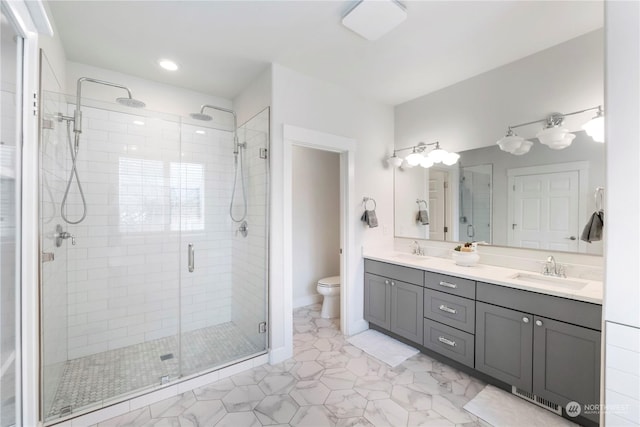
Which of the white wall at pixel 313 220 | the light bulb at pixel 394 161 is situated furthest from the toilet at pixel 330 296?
the light bulb at pixel 394 161

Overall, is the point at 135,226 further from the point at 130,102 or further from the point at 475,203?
the point at 475,203

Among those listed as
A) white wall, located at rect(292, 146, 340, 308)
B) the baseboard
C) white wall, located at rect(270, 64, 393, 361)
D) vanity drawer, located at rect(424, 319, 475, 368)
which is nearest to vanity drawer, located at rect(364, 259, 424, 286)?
white wall, located at rect(270, 64, 393, 361)

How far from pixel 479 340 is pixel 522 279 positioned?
59 cm

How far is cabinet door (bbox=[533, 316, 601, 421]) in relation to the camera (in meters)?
1.62

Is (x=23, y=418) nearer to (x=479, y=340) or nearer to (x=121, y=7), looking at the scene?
(x=121, y=7)

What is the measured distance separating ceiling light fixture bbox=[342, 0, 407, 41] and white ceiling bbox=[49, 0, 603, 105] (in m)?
0.07

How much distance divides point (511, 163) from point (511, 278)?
1053 mm

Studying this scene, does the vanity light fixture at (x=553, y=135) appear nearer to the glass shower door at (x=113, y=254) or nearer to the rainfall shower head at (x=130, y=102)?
the glass shower door at (x=113, y=254)

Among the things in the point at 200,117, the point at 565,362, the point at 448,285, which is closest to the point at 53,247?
the point at 200,117

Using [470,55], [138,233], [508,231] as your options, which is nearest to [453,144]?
[470,55]

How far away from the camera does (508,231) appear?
8.05ft

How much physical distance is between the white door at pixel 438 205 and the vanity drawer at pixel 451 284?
2.21 ft

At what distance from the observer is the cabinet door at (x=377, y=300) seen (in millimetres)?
2855

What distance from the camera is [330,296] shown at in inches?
137
